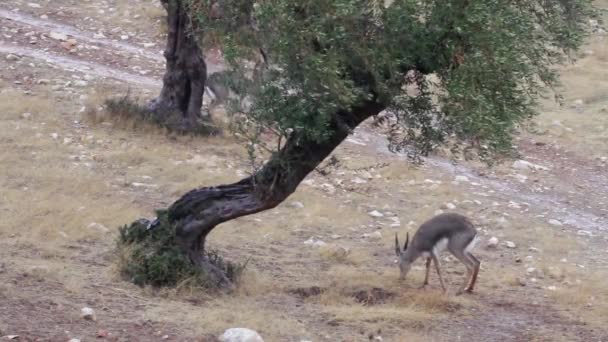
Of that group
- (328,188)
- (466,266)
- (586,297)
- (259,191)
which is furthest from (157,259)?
(328,188)

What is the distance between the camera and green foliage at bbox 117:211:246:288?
1003cm

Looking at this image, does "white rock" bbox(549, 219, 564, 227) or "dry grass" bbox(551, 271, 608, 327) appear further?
"white rock" bbox(549, 219, 564, 227)

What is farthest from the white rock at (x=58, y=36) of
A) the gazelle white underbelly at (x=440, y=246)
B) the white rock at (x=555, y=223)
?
the gazelle white underbelly at (x=440, y=246)

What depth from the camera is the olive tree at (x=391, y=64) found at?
7871 millimetres

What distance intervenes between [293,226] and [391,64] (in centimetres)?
A: 542

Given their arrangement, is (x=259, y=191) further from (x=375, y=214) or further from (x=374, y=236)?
(x=375, y=214)

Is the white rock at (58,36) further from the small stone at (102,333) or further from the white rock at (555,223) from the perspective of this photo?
the small stone at (102,333)

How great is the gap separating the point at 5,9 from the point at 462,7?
19.1 meters

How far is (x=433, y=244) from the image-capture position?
38.0ft

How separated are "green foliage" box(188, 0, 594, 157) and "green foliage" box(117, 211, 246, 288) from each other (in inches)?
75.0

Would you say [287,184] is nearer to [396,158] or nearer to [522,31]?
[522,31]

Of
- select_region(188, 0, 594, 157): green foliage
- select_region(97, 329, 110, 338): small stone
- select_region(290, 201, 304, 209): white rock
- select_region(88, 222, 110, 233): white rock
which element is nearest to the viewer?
select_region(188, 0, 594, 157): green foliage

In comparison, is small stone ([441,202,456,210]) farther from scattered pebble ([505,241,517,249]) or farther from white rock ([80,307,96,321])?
white rock ([80,307,96,321])

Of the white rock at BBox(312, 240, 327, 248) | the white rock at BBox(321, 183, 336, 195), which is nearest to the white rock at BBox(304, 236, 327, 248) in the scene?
the white rock at BBox(312, 240, 327, 248)
